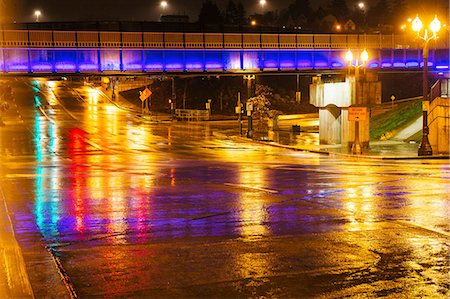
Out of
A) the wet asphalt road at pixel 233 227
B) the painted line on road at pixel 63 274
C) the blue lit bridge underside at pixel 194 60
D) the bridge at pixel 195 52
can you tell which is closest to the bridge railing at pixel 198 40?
the bridge at pixel 195 52

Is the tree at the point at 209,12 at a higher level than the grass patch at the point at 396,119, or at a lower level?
higher

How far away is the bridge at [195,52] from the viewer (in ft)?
189

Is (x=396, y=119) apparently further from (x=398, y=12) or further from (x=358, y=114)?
(x=398, y=12)

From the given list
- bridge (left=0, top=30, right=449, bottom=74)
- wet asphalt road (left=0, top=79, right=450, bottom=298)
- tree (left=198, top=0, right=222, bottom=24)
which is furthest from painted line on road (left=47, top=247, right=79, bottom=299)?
tree (left=198, top=0, right=222, bottom=24)

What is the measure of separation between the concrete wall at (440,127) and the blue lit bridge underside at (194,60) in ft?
84.8

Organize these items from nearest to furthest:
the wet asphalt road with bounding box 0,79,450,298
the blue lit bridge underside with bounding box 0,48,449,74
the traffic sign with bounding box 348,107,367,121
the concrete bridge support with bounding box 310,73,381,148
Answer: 1. the wet asphalt road with bounding box 0,79,450,298
2. the traffic sign with bounding box 348,107,367,121
3. the concrete bridge support with bounding box 310,73,381,148
4. the blue lit bridge underside with bounding box 0,48,449,74

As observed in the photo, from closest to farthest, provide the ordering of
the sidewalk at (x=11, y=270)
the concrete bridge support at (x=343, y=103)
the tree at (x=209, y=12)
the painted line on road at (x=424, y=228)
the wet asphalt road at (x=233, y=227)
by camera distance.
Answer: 1. the sidewalk at (x=11, y=270)
2. the wet asphalt road at (x=233, y=227)
3. the painted line on road at (x=424, y=228)
4. the concrete bridge support at (x=343, y=103)
5. the tree at (x=209, y=12)

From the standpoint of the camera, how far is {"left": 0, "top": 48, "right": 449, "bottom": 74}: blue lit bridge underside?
2283 inches

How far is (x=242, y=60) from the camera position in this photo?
6562cm

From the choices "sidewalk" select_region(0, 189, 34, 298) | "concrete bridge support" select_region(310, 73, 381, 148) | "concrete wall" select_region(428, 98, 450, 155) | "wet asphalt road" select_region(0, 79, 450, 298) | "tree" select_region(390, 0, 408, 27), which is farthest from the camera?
"tree" select_region(390, 0, 408, 27)

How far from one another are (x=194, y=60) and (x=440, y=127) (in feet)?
107

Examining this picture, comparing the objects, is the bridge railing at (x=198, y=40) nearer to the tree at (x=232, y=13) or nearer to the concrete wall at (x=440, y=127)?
the concrete wall at (x=440, y=127)

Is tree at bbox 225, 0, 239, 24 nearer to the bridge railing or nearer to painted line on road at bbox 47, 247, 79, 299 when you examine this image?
the bridge railing

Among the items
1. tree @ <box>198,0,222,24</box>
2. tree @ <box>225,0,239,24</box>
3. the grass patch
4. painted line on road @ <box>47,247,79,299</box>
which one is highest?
tree @ <box>225,0,239,24</box>
